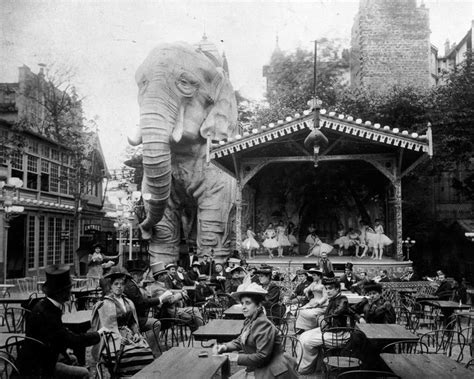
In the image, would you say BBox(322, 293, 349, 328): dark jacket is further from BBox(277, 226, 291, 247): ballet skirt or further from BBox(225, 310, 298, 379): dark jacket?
BBox(277, 226, 291, 247): ballet skirt

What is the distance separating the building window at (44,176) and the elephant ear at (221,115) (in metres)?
10.1

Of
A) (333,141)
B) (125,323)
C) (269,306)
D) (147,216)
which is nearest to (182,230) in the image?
(147,216)

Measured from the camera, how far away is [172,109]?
18359 millimetres

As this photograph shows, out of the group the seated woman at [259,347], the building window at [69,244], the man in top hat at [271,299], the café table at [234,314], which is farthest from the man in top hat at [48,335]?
the building window at [69,244]

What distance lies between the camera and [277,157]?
1753 centimetres

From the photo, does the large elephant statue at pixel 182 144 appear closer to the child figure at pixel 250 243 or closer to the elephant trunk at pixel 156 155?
the elephant trunk at pixel 156 155

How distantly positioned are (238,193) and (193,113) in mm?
3816

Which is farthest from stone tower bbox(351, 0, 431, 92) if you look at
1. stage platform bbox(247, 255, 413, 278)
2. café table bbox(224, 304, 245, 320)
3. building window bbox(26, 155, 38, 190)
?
café table bbox(224, 304, 245, 320)

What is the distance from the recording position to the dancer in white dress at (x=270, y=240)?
18609 millimetres

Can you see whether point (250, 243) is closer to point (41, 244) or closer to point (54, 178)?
point (41, 244)

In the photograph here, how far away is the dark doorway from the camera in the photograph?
899 inches

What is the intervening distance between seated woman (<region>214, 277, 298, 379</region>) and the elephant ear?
14.8m

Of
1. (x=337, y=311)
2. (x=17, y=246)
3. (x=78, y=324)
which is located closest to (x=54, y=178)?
(x=17, y=246)

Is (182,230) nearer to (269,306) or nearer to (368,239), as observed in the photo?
(368,239)
